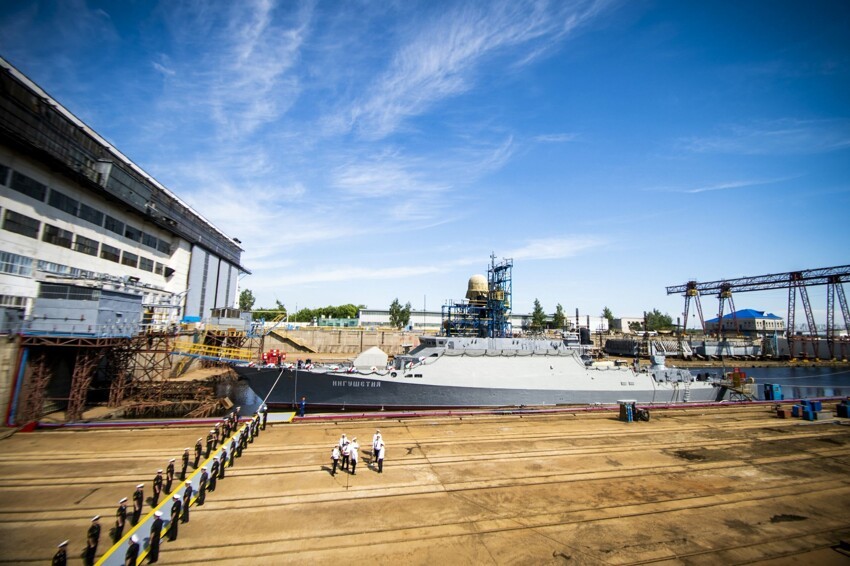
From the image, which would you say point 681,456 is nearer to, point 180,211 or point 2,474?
point 2,474

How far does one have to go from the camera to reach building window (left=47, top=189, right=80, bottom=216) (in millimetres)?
24266

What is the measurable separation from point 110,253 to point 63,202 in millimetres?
6008

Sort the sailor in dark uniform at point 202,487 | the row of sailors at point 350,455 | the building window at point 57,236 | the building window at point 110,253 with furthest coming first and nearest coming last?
the building window at point 110,253 < the building window at point 57,236 < the row of sailors at point 350,455 < the sailor in dark uniform at point 202,487

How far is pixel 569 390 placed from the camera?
955 inches

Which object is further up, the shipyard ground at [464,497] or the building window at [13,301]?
the building window at [13,301]

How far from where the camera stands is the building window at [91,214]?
88.3ft

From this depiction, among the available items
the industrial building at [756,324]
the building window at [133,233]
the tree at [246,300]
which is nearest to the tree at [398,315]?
the tree at [246,300]

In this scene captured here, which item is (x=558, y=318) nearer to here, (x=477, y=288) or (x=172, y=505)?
(x=477, y=288)

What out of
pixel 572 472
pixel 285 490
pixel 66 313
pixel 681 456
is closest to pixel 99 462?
pixel 285 490

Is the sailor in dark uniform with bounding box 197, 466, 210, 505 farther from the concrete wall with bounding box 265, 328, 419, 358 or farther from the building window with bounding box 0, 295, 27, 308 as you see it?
the concrete wall with bounding box 265, 328, 419, 358

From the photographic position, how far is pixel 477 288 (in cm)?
2855

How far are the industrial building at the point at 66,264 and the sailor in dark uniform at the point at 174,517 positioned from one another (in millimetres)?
15843

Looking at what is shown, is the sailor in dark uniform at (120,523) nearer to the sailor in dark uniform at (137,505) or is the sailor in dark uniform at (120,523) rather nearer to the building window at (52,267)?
the sailor in dark uniform at (137,505)

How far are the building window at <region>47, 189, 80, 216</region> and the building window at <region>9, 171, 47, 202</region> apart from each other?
1.90ft
